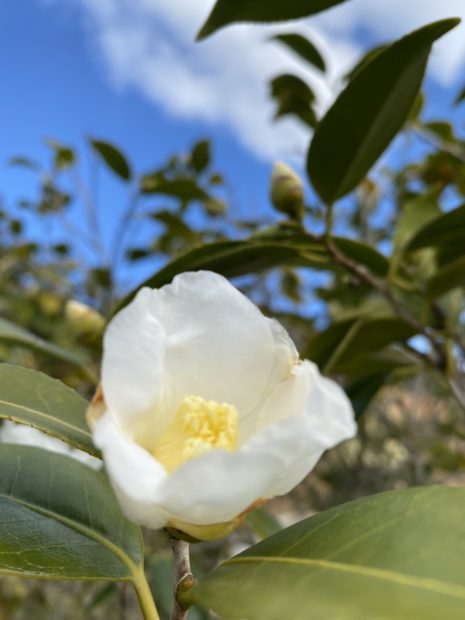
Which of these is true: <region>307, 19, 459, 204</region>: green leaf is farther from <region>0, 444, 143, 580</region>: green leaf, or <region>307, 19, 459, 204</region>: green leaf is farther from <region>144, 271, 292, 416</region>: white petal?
<region>0, 444, 143, 580</region>: green leaf

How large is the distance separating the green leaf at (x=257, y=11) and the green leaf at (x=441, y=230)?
0.37 metres

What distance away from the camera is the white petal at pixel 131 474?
39 cm

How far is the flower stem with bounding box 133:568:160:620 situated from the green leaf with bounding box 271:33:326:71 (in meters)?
1.46

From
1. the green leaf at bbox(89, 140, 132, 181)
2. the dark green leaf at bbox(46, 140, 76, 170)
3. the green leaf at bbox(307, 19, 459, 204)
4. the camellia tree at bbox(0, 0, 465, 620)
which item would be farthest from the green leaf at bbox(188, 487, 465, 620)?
the dark green leaf at bbox(46, 140, 76, 170)

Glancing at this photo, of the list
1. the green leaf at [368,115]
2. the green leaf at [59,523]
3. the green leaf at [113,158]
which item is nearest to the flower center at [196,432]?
the green leaf at [59,523]

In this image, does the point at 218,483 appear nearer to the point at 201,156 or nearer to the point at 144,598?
the point at 144,598

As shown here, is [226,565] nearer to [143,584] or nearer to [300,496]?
[143,584]

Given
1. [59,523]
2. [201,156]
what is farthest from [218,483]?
[201,156]

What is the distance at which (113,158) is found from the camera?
2070mm

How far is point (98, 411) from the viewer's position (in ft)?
1.51

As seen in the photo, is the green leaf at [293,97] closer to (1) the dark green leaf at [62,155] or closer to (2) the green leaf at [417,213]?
(2) the green leaf at [417,213]

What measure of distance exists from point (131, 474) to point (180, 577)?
0.45ft

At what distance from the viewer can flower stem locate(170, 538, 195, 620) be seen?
470 mm

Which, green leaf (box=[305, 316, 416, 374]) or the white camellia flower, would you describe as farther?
green leaf (box=[305, 316, 416, 374])
